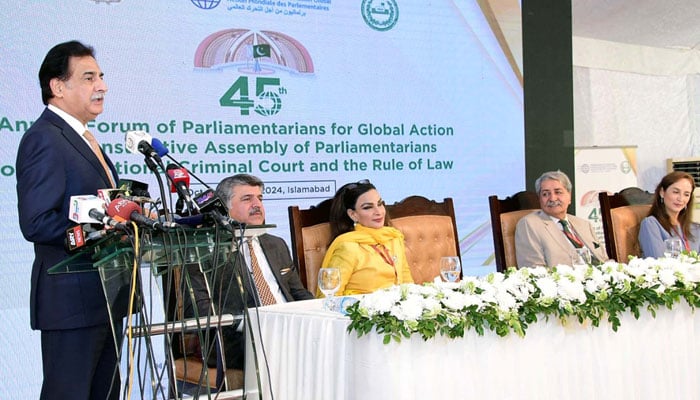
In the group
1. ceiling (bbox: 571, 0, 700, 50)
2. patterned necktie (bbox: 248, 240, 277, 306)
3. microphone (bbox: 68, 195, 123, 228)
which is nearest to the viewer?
microphone (bbox: 68, 195, 123, 228)

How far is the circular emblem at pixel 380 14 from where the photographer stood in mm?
4832

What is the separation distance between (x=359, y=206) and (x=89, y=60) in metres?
1.44

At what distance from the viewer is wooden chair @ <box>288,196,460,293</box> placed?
3422 mm

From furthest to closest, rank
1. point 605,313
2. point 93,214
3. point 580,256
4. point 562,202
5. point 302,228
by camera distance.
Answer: point 562,202 < point 302,228 < point 580,256 < point 605,313 < point 93,214

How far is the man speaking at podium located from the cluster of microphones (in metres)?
0.22

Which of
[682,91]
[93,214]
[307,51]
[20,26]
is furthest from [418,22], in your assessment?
[682,91]

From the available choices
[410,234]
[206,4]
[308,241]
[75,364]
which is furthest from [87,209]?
[206,4]

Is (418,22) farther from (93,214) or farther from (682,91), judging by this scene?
(682,91)

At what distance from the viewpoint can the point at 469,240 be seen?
5.20 meters

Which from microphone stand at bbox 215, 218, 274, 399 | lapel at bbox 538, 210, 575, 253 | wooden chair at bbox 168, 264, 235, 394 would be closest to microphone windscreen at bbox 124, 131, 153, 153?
microphone stand at bbox 215, 218, 274, 399

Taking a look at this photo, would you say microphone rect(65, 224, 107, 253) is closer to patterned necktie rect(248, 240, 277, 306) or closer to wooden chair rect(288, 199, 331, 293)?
patterned necktie rect(248, 240, 277, 306)

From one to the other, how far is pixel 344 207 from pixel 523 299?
1.47 meters

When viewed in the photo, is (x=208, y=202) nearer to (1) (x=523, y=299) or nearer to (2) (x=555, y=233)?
(1) (x=523, y=299)

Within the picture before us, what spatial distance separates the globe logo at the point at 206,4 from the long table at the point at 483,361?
2.31 metres
